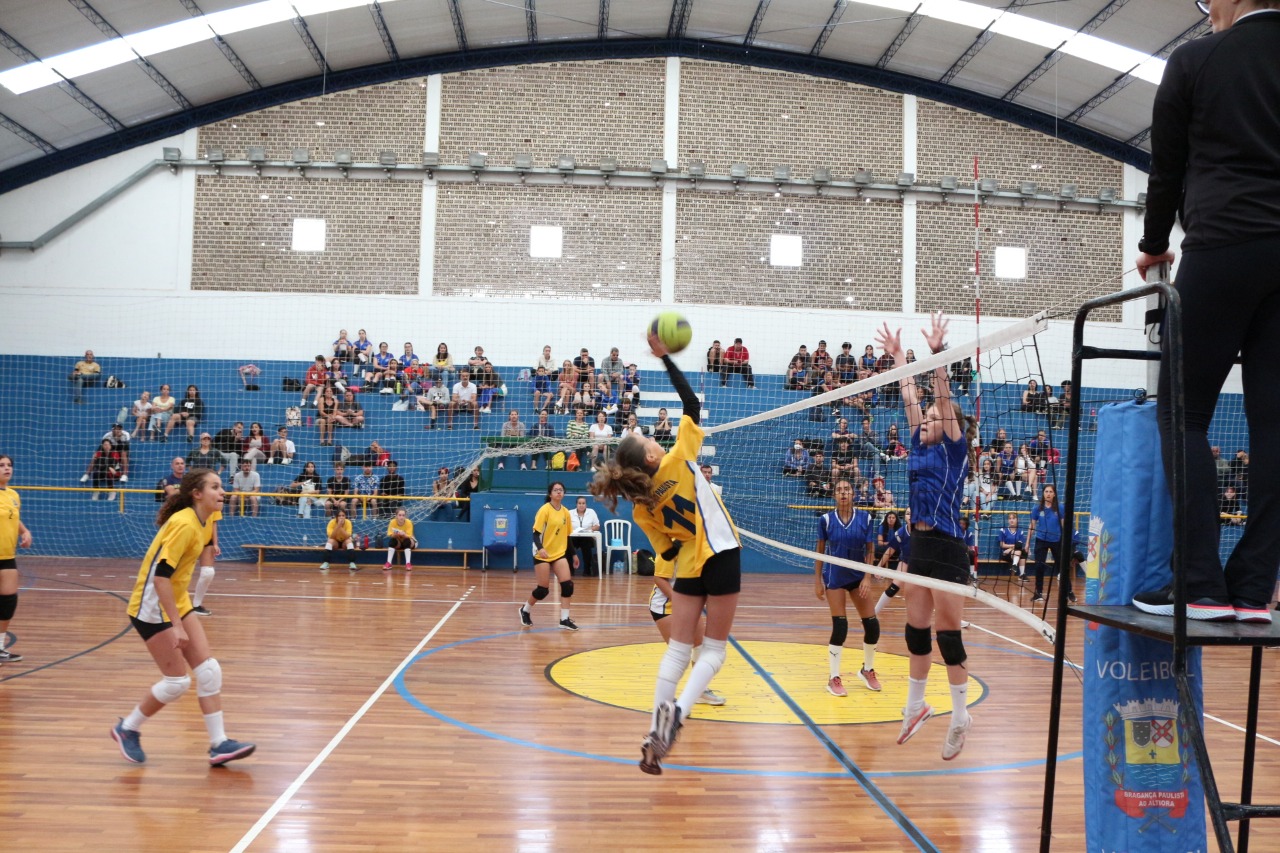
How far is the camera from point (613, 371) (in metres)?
19.3

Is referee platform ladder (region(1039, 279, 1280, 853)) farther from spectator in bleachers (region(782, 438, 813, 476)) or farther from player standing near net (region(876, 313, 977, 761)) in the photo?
spectator in bleachers (region(782, 438, 813, 476))

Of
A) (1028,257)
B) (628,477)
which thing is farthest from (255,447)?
(1028,257)

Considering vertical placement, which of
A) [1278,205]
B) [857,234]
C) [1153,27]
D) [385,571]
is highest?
[1153,27]

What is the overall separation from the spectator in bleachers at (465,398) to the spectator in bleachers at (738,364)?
5530 millimetres

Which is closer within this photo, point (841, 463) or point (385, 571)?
point (841, 463)

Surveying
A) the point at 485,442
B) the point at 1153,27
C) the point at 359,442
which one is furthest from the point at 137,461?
the point at 1153,27

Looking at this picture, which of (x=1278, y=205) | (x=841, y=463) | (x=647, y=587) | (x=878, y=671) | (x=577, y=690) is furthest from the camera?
(x=647, y=587)

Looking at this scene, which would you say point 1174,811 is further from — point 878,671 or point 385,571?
point 385,571

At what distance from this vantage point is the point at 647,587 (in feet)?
48.0

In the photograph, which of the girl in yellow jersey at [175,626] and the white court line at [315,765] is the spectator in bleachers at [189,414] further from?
the girl in yellow jersey at [175,626]

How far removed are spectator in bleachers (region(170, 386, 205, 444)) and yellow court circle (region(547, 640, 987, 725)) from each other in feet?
42.0

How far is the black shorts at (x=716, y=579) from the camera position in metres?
4.66

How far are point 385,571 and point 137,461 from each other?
6.30 meters

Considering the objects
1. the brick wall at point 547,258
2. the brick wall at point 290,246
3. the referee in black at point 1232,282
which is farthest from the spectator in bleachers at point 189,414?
the referee in black at point 1232,282
